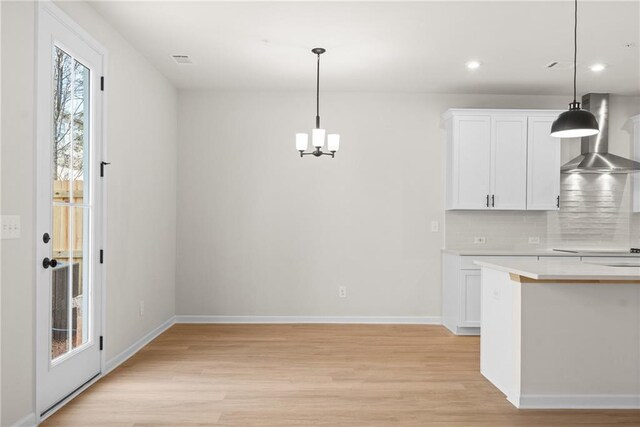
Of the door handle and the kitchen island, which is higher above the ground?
the door handle

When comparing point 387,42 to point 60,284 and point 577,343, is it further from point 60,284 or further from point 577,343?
point 60,284

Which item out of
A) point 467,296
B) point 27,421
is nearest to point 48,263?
point 27,421

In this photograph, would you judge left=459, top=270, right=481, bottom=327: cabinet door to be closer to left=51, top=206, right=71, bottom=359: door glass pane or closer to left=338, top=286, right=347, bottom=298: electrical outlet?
left=338, top=286, right=347, bottom=298: electrical outlet

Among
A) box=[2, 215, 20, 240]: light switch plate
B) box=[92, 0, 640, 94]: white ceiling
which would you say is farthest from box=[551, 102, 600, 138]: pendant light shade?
box=[2, 215, 20, 240]: light switch plate

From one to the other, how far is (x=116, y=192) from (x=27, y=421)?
1.76 m

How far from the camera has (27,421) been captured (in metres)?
2.61

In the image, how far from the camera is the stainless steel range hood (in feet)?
17.1

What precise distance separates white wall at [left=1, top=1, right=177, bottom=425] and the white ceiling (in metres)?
0.33

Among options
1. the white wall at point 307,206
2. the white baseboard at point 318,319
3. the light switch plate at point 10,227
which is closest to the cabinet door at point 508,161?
the white wall at point 307,206

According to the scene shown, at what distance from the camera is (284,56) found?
4.41 metres

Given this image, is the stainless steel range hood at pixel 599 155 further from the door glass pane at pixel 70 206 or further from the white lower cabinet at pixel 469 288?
the door glass pane at pixel 70 206

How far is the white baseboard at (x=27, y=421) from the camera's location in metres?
2.52

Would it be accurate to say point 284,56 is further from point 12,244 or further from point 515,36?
point 12,244

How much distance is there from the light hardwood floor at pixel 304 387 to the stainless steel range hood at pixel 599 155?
2317 millimetres
